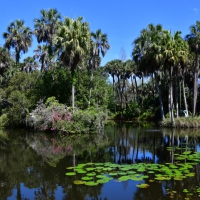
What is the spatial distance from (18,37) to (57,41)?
12.5 metres

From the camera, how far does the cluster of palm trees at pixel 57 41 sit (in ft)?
81.5

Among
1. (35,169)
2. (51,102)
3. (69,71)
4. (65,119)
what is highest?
(69,71)

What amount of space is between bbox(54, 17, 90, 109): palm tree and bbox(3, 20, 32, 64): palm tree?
1181cm

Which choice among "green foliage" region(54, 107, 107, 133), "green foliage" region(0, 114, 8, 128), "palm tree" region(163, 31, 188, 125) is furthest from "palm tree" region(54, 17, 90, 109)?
"green foliage" region(0, 114, 8, 128)

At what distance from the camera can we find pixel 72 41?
80.2 ft

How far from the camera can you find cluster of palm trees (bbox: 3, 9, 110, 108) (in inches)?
978

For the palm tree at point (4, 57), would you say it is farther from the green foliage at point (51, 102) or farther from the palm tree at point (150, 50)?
the palm tree at point (150, 50)

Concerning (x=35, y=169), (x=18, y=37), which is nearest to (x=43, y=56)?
(x=18, y=37)

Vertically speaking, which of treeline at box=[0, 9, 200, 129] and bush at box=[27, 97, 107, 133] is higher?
treeline at box=[0, 9, 200, 129]

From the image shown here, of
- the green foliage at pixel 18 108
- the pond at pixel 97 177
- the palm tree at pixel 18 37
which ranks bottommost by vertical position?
the pond at pixel 97 177

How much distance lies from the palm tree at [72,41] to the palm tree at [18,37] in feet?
38.7

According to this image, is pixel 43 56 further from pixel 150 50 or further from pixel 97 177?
pixel 97 177

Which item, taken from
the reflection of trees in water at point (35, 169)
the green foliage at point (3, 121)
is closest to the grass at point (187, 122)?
the reflection of trees in water at point (35, 169)

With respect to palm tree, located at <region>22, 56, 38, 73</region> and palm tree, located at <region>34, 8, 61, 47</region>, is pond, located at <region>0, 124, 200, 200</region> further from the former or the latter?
palm tree, located at <region>22, 56, 38, 73</region>
